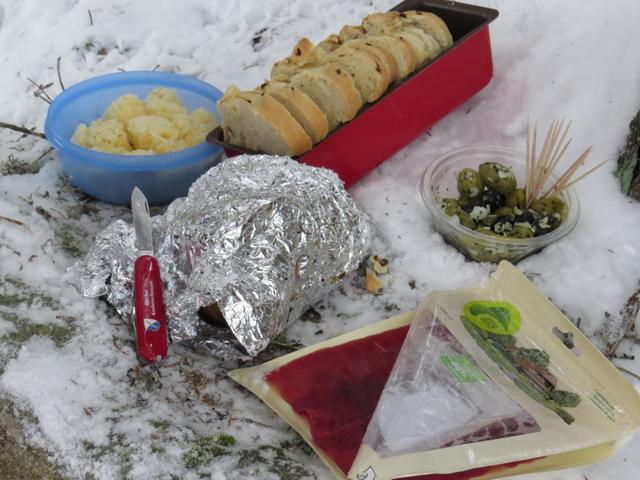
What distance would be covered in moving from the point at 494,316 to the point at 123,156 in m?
1.41

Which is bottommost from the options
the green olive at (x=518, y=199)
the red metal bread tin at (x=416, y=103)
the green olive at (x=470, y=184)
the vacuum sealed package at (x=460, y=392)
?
the vacuum sealed package at (x=460, y=392)

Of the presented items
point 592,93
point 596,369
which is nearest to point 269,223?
point 596,369

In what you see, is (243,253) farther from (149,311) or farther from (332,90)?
(332,90)

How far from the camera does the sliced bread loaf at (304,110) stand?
2369 millimetres

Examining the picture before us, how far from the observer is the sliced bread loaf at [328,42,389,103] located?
2547 millimetres

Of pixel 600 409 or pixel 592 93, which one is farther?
pixel 592 93

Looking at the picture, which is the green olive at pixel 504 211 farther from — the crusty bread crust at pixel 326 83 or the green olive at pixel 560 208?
the crusty bread crust at pixel 326 83

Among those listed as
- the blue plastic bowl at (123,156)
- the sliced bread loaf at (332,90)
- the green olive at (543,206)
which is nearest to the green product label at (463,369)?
the green olive at (543,206)

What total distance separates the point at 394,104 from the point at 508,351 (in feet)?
3.83

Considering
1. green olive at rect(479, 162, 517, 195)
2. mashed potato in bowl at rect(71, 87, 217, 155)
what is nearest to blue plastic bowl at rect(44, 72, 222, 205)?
mashed potato in bowl at rect(71, 87, 217, 155)

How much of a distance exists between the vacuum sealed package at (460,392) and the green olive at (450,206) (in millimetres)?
359

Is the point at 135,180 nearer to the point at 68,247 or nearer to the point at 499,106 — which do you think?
the point at 68,247

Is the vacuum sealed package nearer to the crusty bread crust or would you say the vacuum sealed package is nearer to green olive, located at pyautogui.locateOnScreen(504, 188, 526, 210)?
green olive, located at pyautogui.locateOnScreen(504, 188, 526, 210)

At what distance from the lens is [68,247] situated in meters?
2.31
